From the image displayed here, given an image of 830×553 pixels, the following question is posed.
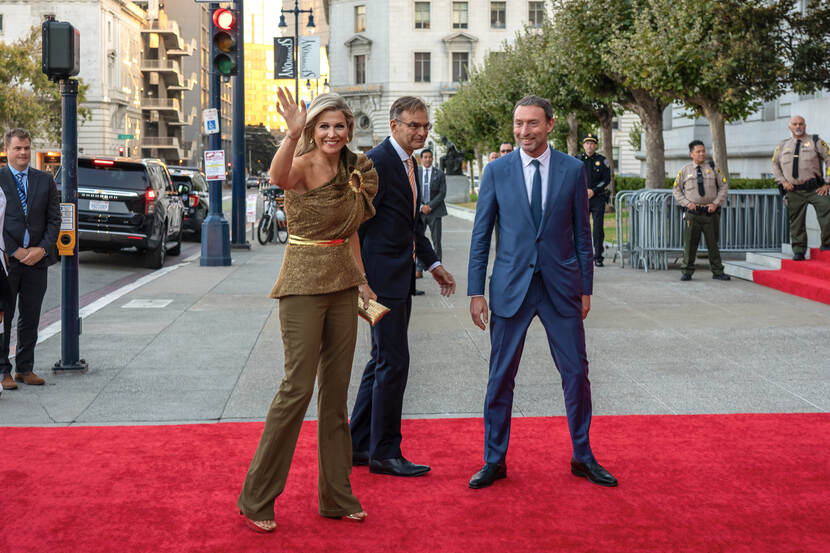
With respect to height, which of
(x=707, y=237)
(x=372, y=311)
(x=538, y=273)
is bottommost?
(x=372, y=311)

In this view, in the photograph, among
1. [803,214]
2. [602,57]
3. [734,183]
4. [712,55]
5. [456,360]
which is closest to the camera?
[456,360]

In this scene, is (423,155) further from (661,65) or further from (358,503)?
(358,503)

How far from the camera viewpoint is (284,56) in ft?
106

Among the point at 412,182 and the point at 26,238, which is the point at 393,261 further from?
the point at 26,238

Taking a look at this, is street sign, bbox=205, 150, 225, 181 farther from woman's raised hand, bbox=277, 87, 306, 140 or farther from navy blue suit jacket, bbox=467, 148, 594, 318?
woman's raised hand, bbox=277, 87, 306, 140

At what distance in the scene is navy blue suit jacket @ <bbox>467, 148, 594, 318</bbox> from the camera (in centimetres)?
539

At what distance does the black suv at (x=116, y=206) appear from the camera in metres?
17.9

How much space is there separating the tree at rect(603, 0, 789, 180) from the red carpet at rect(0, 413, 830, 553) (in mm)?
12806

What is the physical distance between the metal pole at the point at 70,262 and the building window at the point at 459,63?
3068 inches

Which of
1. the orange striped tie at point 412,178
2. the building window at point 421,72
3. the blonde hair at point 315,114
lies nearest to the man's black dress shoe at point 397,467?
the orange striped tie at point 412,178

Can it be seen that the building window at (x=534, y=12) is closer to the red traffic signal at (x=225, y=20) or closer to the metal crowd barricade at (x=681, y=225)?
the metal crowd barricade at (x=681, y=225)

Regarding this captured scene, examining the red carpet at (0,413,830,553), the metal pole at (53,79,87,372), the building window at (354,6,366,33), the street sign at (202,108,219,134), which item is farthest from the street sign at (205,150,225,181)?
the building window at (354,6,366,33)

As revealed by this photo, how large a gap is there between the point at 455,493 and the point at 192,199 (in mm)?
21386

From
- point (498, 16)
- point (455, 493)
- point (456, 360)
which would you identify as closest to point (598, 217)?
point (456, 360)
